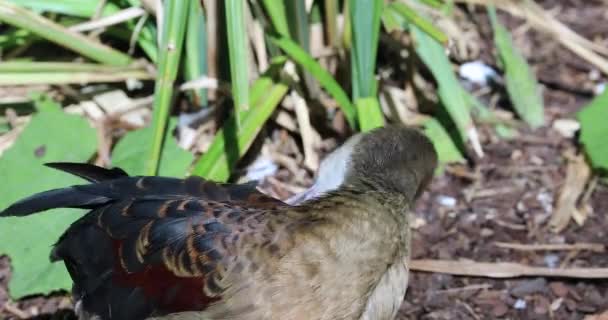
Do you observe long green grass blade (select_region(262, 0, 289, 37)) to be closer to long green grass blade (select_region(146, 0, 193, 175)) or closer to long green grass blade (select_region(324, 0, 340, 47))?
long green grass blade (select_region(324, 0, 340, 47))

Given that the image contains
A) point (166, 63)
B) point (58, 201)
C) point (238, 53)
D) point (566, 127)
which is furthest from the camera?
point (566, 127)

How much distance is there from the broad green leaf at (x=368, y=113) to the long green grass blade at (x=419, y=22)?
308 mm

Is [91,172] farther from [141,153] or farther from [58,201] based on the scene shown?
[141,153]

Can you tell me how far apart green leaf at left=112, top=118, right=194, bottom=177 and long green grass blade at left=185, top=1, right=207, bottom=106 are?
252 mm

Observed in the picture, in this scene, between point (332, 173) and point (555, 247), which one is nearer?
point (332, 173)

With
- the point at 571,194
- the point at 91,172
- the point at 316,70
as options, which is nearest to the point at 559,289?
the point at 571,194

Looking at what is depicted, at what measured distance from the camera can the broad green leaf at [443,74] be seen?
3500 mm

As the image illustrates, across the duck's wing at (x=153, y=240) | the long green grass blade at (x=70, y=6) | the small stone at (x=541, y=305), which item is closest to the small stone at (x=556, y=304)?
the small stone at (x=541, y=305)

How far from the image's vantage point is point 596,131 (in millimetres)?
3553

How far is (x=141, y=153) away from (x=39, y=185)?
0.36 metres

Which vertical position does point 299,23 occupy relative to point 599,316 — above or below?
above

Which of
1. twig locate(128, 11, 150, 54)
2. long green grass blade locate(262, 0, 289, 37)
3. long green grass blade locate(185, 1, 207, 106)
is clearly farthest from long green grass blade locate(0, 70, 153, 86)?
long green grass blade locate(262, 0, 289, 37)

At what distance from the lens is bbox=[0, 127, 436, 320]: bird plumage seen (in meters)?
2.36

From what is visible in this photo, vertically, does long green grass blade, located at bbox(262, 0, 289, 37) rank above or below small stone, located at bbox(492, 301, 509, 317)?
above
